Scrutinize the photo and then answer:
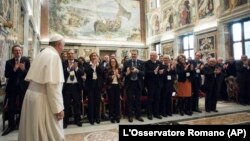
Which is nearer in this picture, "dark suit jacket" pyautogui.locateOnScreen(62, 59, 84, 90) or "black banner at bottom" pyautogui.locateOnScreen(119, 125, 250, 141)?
"black banner at bottom" pyautogui.locateOnScreen(119, 125, 250, 141)

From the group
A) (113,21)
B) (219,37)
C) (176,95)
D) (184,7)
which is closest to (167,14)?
(184,7)

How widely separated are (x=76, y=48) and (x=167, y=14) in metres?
7.61

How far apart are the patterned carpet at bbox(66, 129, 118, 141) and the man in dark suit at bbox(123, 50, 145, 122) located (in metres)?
1.33

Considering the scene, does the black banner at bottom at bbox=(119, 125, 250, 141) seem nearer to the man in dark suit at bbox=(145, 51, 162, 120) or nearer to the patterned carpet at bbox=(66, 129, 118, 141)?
the patterned carpet at bbox=(66, 129, 118, 141)

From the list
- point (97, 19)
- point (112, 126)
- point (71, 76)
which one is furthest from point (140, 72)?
point (97, 19)

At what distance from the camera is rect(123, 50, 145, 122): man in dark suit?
6447 millimetres

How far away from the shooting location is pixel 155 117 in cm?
692

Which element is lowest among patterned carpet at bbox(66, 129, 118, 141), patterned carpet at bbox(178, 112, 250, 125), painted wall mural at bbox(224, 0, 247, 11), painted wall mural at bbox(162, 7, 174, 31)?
patterned carpet at bbox(66, 129, 118, 141)

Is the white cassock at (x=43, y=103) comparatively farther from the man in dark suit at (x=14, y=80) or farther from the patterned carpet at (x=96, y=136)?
the man in dark suit at (x=14, y=80)

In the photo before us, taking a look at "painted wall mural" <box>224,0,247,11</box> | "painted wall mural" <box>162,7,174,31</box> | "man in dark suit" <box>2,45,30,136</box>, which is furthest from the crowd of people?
"painted wall mural" <box>162,7,174,31</box>

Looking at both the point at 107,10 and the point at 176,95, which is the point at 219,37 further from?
the point at 107,10

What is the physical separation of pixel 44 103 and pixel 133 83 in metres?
3.75

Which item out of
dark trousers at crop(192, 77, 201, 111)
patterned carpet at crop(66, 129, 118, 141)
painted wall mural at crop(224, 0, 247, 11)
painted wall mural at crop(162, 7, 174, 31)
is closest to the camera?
patterned carpet at crop(66, 129, 118, 141)

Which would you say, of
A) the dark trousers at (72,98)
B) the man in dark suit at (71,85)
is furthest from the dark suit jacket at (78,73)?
the dark trousers at (72,98)
